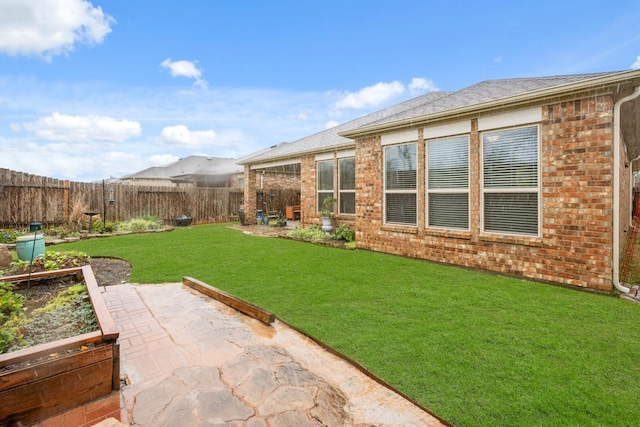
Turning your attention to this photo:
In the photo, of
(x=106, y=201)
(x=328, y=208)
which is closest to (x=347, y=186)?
(x=328, y=208)

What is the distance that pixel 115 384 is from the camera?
229 centimetres

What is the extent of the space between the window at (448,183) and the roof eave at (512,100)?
1.76 feet

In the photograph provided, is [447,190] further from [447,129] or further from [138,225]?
[138,225]

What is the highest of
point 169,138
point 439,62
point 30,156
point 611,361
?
point 169,138

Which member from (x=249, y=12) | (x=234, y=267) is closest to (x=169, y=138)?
(x=249, y=12)

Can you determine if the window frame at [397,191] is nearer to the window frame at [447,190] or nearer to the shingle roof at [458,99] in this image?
the window frame at [447,190]

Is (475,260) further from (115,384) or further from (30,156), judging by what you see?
(30,156)

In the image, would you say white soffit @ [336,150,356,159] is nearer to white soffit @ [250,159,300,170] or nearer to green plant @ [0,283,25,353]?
white soffit @ [250,159,300,170]

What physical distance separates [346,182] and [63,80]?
37.0 feet

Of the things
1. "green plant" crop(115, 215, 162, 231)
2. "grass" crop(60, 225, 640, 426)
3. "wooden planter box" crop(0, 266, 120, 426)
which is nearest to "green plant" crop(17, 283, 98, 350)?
"wooden planter box" crop(0, 266, 120, 426)

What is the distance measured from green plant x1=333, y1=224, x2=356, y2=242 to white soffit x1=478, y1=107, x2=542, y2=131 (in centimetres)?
447

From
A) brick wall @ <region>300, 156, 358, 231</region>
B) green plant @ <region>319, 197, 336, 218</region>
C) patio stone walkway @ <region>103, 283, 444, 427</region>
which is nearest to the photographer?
patio stone walkway @ <region>103, 283, 444, 427</region>

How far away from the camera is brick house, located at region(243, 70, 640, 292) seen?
4605 mm

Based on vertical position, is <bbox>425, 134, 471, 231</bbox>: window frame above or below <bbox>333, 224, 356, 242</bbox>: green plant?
above
